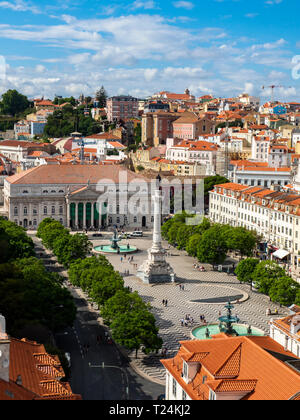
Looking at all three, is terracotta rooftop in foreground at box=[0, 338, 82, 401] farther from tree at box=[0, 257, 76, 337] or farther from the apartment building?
the apartment building

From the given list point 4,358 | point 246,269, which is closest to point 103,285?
point 246,269

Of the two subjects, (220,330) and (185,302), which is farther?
(185,302)

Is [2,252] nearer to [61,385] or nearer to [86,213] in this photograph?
[61,385]

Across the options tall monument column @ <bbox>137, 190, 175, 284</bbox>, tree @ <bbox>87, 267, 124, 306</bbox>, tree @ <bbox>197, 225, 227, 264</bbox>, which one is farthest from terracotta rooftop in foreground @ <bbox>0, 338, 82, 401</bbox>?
tree @ <bbox>197, 225, 227, 264</bbox>

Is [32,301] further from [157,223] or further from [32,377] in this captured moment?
[157,223]

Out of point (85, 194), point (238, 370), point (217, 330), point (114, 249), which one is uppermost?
point (85, 194)

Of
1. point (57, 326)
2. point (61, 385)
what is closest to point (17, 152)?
point (57, 326)
